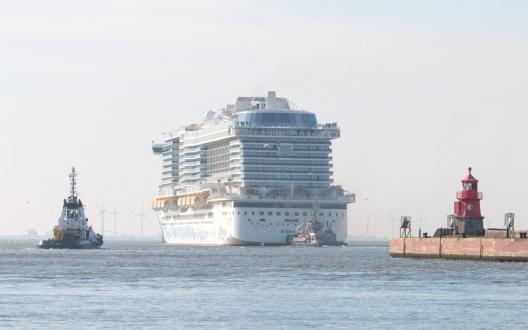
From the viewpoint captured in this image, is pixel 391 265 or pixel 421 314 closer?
pixel 421 314

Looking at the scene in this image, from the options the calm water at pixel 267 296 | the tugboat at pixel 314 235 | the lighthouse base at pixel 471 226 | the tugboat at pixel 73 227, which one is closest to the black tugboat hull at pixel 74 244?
the tugboat at pixel 73 227

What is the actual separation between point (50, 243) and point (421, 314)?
134m

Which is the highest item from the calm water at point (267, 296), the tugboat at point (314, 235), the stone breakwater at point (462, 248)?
the tugboat at point (314, 235)

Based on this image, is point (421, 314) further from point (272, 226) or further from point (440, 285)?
point (272, 226)

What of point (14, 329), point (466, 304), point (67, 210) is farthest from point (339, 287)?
point (67, 210)

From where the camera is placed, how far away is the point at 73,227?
187m

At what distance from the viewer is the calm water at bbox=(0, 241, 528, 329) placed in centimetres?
6462

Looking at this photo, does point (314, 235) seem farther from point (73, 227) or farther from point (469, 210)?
point (469, 210)

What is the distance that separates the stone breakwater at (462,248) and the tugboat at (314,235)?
4031 cm

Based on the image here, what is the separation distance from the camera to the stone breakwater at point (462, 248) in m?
118

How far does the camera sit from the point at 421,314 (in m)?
67.8

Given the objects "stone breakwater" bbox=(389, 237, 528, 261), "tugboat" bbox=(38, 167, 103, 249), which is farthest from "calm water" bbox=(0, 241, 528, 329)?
"tugboat" bbox=(38, 167, 103, 249)

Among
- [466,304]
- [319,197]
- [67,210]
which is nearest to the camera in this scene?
[466,304]

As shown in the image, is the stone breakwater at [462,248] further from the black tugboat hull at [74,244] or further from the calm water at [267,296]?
the black tugboat hull at [74,244]
